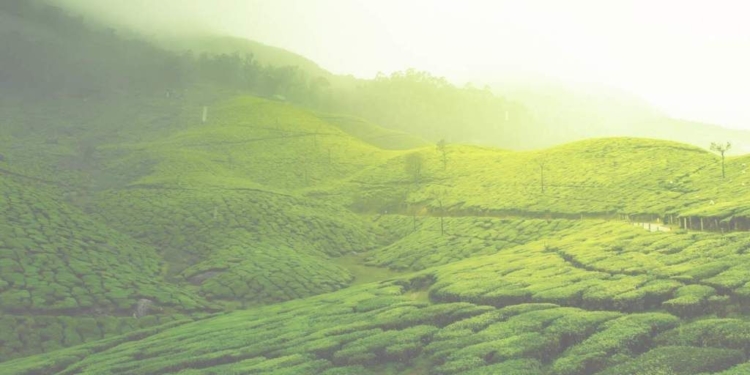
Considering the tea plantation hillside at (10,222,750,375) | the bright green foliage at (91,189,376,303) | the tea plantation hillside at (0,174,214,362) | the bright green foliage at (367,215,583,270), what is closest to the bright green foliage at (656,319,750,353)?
the tea plantation hillside at (10,222,750,375)

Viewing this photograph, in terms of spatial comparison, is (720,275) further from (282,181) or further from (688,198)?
(282,181)

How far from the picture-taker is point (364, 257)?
277 ft

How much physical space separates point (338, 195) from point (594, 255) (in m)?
82.3

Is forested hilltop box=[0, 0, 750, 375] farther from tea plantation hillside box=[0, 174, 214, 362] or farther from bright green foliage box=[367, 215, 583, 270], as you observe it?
bright green foliage box=[367, 215, 583, 270]

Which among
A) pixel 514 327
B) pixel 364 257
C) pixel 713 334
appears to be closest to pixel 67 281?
pixel 364 257

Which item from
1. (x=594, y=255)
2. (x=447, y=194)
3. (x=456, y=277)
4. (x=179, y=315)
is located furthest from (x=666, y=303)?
(x=447, y=194)

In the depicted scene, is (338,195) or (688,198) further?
(338,195)

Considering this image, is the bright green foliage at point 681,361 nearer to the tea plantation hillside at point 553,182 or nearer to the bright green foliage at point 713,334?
the bright green foliage at point 713,334

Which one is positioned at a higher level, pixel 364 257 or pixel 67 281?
pixel 67 281

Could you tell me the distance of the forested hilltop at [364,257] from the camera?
91.3ft

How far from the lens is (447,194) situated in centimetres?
10850

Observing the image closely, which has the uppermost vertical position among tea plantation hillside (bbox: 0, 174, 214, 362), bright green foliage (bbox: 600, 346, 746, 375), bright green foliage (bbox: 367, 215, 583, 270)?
bright green foliage (bbox: 600, 346, 746, 375)

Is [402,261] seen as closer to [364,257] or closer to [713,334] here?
[364,257]

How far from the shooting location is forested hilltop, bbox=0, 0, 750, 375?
27828 millimetres
